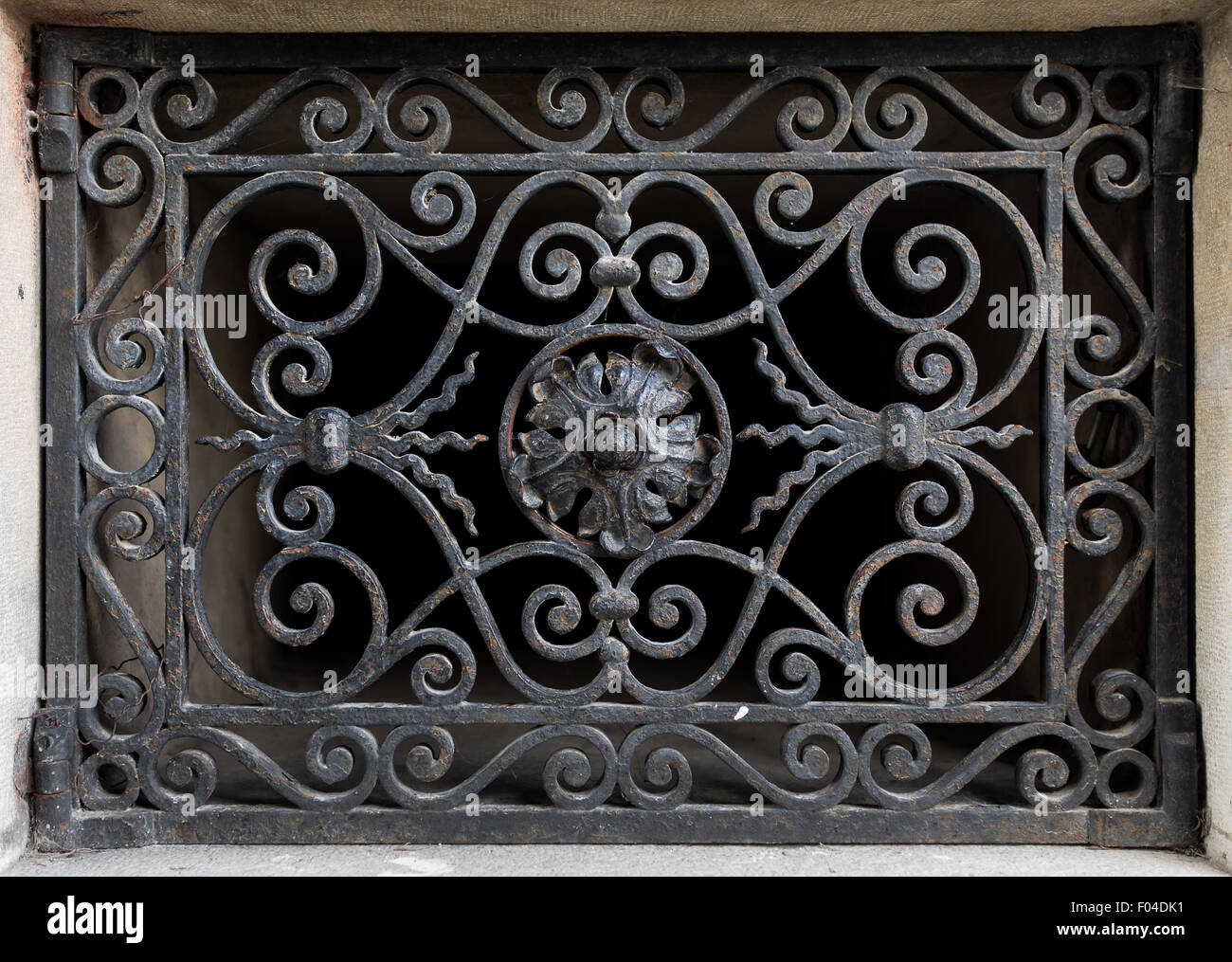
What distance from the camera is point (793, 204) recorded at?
4.44ft

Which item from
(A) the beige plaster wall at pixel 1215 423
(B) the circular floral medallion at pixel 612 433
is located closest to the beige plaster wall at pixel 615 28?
(A) the beige plaster wall at pixel 1215 423

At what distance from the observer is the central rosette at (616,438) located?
1.35m

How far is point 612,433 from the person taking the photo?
134cm

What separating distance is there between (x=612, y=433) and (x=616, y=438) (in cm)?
1

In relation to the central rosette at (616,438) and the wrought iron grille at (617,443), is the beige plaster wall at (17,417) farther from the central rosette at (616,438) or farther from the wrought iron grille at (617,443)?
the central rosette at (616,438)

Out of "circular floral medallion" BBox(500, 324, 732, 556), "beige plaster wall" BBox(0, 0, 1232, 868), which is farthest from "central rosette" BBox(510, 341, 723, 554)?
"beige plaster wall" BBox(0, 0, 1232, 868)

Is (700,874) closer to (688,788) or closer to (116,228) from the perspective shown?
(688,788)

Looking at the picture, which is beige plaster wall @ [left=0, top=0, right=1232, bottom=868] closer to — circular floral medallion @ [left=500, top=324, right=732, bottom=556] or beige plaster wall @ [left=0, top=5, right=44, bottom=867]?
beige plaster wall @ [left=0, top=5, right=44, bottom=867]

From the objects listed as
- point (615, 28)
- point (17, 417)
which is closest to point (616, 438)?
point (615, 28)

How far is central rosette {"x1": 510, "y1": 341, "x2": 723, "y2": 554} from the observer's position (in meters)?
1.35

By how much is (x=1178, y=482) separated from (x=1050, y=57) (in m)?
0.71

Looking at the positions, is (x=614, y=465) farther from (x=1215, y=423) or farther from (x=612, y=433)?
(x=1215, y=423)

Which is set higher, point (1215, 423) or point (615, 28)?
point (615, 28)

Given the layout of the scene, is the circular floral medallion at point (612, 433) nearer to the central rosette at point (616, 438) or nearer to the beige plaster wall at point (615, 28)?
the central rosette at point (616, 438)
